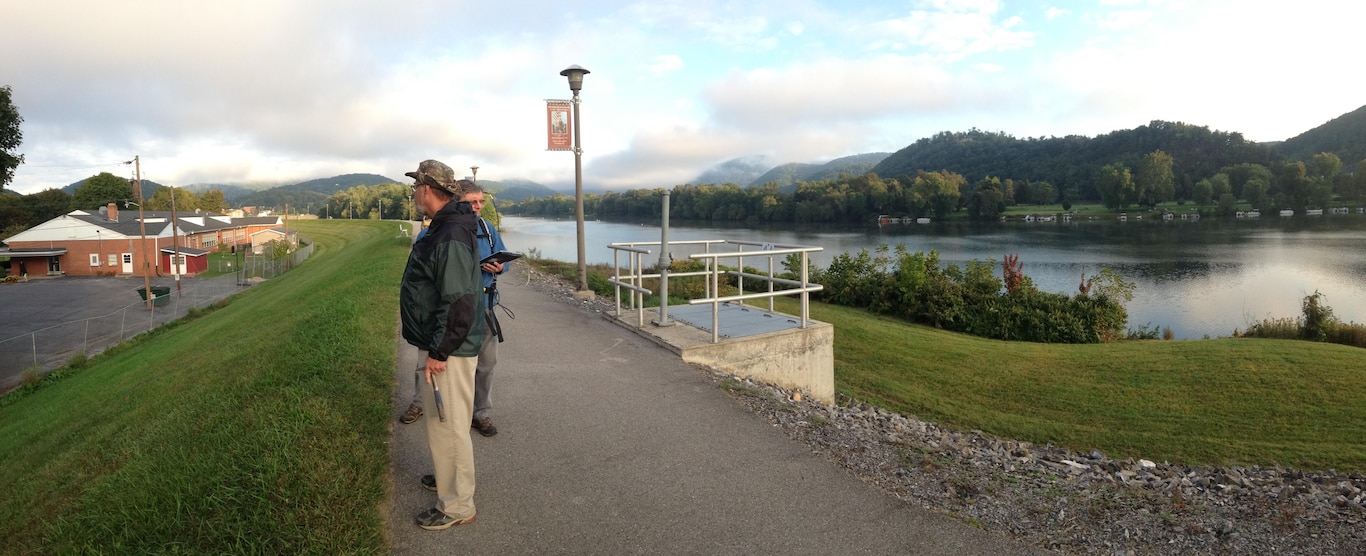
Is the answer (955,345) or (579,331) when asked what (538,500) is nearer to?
(579,331)

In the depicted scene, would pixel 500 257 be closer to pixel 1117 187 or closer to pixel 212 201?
pixel 1117 187

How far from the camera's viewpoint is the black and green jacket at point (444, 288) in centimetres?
335

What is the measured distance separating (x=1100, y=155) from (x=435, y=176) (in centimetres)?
12871

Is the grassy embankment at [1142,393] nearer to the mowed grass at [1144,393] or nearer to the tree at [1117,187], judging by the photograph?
the mowed grass at [1144,393]

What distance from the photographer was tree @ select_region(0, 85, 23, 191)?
26188 mm

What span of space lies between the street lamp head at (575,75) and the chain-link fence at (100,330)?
61.4 ft

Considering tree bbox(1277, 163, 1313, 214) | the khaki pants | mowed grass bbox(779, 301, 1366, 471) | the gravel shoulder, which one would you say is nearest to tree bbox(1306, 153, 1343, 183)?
tree bbox(1277, 163, 1313, 214)

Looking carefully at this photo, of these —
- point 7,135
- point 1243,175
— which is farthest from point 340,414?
point 1243,175

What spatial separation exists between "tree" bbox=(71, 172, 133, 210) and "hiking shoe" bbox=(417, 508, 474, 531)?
4240 inches

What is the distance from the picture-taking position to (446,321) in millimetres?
3352

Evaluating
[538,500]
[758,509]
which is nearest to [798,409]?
[758,509]

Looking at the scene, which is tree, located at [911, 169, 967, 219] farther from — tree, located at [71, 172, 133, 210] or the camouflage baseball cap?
tree, located at [71, 172, 133, 210]

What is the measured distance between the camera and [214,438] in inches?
184

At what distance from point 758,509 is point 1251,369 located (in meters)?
12.2
